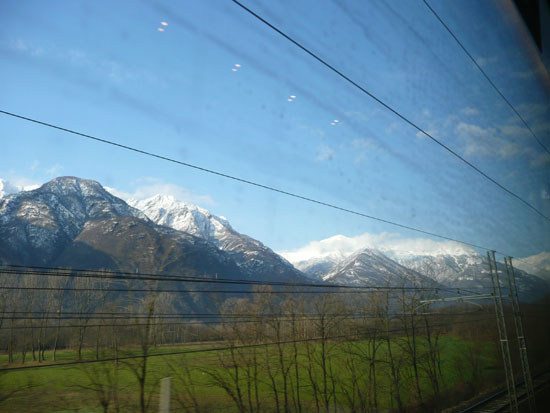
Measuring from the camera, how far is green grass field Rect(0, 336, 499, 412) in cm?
798

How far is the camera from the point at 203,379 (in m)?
10.8

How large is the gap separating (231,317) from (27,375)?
5.30m

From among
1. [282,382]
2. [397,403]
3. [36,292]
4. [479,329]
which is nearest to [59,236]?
[36,292]

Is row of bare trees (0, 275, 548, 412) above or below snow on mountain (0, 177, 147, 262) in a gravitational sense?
below

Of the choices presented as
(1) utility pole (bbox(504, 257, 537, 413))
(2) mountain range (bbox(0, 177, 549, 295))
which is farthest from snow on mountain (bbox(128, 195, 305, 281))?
(1) utility pole (bbox(504, 257, 537, 413))

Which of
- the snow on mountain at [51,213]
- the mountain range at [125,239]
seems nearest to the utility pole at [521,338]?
the mountain range at [125,239]

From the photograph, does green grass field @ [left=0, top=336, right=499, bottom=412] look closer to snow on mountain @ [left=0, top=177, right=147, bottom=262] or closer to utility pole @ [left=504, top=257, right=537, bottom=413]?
Result: snow on mountain @ [left=0, top=177, right=147, bottom=262]

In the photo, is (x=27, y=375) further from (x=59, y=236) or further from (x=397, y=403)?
(x=397, y=403)

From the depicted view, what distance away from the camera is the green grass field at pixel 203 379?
26.2ft

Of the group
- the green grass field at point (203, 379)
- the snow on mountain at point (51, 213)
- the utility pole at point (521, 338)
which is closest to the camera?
the green grass field at point (203, 379)

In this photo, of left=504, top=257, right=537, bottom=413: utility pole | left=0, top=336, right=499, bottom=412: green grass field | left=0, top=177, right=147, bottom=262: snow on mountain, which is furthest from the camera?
left=0, top=177, right=147, bottom=262: snow on mountain

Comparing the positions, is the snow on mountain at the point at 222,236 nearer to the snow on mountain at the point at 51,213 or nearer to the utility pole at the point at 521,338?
the snow on mountain at the point at 51,213

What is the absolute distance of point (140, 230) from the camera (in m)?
12.7

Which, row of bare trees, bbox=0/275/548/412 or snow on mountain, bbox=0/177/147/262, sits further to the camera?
snow on mountain, bbox=0/177/147/262
